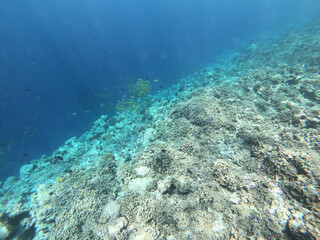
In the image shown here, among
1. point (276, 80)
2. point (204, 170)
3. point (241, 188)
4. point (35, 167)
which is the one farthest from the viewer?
point (35, 167)

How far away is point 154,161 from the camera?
506 centimetres

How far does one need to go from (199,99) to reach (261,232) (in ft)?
17.8

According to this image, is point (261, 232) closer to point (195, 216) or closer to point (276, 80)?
point (195, 216)

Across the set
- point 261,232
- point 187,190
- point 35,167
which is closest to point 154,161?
point 187,190

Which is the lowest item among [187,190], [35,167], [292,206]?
[292,206]

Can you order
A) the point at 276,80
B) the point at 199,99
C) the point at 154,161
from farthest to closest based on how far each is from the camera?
the point at 276,80
the point at 199,99
the point at 154,161

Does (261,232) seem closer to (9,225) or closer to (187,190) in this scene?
(187,190)

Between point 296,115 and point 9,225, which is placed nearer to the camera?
point 9,225

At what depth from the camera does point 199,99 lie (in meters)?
7.10

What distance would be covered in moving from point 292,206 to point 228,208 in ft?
4.21

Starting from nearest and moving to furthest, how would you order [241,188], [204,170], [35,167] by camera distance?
[241,188] < [204,170] < [35,167]

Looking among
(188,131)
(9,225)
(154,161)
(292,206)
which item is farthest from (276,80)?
(9,225)

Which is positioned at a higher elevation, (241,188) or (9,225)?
(9,225)

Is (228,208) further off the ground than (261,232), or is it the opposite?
(228,208)
